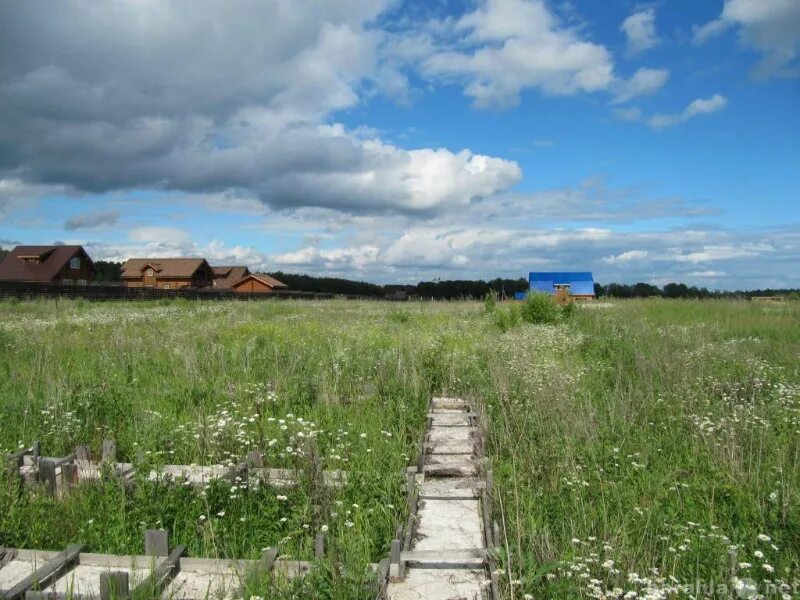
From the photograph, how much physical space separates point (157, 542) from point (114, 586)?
0.45 metres

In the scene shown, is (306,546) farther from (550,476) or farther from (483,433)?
(483,433)

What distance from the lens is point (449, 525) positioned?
170 inches

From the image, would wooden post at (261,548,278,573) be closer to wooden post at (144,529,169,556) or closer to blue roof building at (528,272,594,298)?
wooden post at (144,529,169,556)

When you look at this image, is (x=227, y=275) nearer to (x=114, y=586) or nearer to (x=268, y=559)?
(x=268, y=559)

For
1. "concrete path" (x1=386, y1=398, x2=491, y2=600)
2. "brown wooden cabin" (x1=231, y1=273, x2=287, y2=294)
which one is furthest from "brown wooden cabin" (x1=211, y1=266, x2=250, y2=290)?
"concrete path" (x1=386, y1=398, x2=491, y2=600)

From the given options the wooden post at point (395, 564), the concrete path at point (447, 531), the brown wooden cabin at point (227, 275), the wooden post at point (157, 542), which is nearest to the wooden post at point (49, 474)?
the wooden post at point (157, 542)

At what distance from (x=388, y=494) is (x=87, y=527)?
2557 millimetres

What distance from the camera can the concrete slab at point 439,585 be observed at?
3.35m

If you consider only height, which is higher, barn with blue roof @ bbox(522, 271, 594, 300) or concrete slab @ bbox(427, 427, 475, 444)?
barn with blue roof @ bbox(522, 271, 594, 300)

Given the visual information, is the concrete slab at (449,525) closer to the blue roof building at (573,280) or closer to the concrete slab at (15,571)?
the concrete slab at (15,571)

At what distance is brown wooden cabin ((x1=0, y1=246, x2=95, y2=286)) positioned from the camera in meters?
55.3

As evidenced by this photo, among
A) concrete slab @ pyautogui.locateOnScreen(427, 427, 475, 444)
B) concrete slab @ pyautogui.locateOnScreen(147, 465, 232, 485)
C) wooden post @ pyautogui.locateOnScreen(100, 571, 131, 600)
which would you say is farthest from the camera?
concrete slab @ pyautogui.locateOnScreen(427, 427, 475, 444)

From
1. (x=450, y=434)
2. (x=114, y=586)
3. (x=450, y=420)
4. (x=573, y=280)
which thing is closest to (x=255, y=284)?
(x=573, y=280)

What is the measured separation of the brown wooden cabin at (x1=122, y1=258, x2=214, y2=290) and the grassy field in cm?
6138
